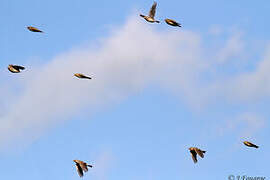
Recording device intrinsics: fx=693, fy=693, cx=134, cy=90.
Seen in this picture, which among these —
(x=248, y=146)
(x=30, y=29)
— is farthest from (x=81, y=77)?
(x=248, y=146)

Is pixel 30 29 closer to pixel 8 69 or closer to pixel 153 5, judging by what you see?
pixel 8 69

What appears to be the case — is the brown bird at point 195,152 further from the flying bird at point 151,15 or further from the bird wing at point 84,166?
the flying bird at point 151,15

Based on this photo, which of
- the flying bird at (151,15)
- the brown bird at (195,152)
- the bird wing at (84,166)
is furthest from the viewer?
the flying bird at (151,15)

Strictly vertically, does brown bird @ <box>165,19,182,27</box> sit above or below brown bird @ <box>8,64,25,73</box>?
above

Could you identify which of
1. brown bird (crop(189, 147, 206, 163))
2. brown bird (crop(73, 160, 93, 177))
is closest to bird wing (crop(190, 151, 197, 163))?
brown bird (crop(189, 147, 206, 163))

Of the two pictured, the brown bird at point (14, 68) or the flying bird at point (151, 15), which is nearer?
the brown bird at point (14, 68)

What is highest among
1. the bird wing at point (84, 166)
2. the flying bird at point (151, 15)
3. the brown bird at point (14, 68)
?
the flying bird at point (151, 15)

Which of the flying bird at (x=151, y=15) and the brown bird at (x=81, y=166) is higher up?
the flying bird at (x=151, y=15)

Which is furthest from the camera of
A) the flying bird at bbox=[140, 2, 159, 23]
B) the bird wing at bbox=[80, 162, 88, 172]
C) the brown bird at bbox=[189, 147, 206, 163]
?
the flying bird at bbox=[140, 2, 159, 23]

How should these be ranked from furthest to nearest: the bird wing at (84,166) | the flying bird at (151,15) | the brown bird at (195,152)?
the flying bird at (151,15)
the brown bird at (195,152)
the bird wing at (84,166)

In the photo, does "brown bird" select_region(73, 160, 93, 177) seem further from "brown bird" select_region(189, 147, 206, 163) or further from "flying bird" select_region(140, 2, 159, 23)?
"flying bird" select_region(140, 2, 159, 23)

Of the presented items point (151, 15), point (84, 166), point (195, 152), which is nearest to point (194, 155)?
point (195, 152)

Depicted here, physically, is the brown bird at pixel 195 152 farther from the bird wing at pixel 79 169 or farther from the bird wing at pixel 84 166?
the bird wing at pixel 79 169

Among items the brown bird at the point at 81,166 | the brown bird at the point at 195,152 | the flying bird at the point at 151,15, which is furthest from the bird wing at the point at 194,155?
the flying bird at the point at 151,15
